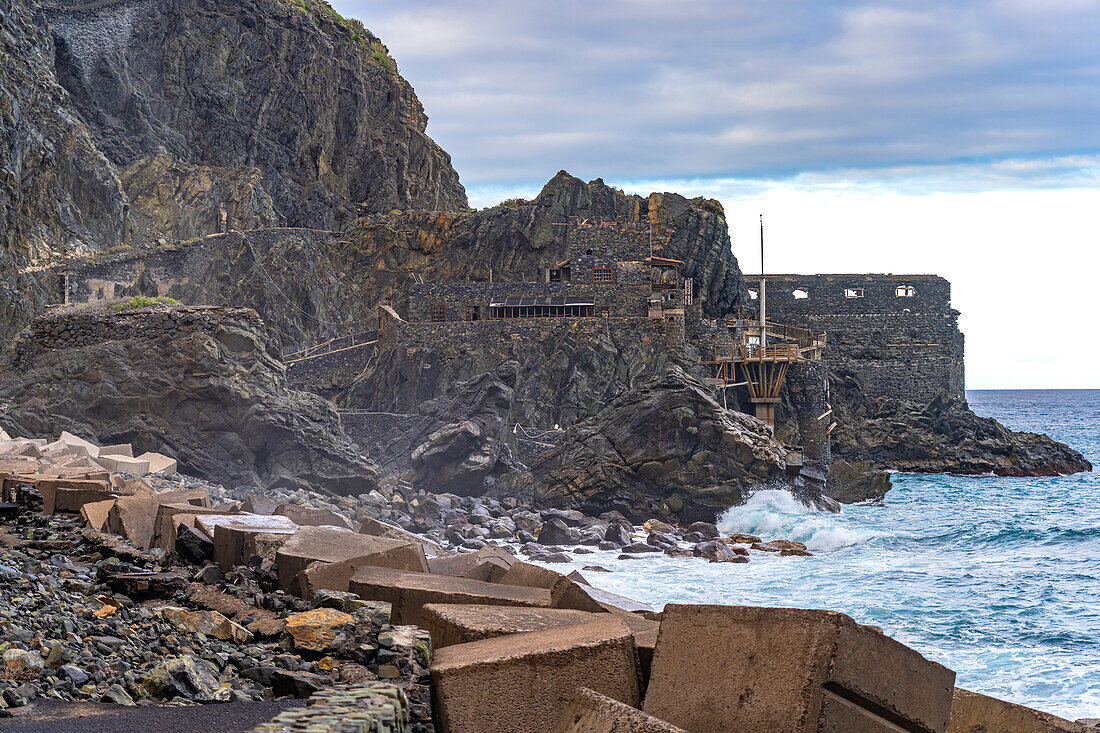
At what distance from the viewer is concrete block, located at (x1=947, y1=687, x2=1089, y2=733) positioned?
211 inches

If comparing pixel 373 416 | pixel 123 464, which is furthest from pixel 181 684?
pixel 373 416

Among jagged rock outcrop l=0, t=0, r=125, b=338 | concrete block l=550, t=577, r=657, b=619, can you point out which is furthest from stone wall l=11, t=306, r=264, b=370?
concrete block l=550, t=577, r=657, b=619

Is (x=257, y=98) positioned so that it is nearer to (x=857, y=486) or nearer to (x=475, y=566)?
(x=857, y=486)

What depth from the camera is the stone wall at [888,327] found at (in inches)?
2111

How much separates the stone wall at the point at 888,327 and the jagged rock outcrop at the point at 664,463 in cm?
2604

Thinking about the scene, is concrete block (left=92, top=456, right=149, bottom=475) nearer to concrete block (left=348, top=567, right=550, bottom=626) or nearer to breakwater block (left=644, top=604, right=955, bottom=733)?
concrete block (left=348, top=567, right=550, bottom=626)

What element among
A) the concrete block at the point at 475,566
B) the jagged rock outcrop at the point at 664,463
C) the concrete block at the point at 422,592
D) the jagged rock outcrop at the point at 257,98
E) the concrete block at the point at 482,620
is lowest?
the jagged rock outcrop at the point at 664,463

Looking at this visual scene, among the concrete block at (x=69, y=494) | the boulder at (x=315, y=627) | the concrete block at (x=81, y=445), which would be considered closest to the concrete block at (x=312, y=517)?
the concrete block at (x=69, y=494)

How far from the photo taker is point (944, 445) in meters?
47.4

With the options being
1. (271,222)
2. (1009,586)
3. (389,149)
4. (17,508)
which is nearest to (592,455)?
(1009,586)

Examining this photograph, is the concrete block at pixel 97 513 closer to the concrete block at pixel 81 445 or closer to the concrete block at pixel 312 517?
the concrete block at pixel 312 517

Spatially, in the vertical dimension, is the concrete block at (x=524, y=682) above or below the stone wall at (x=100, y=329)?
below

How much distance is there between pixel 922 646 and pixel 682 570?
6.41 meters

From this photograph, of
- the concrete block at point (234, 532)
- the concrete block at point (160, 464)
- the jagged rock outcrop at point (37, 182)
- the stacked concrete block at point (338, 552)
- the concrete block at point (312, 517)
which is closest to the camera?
the stacked concrete block at point (338, 552)
